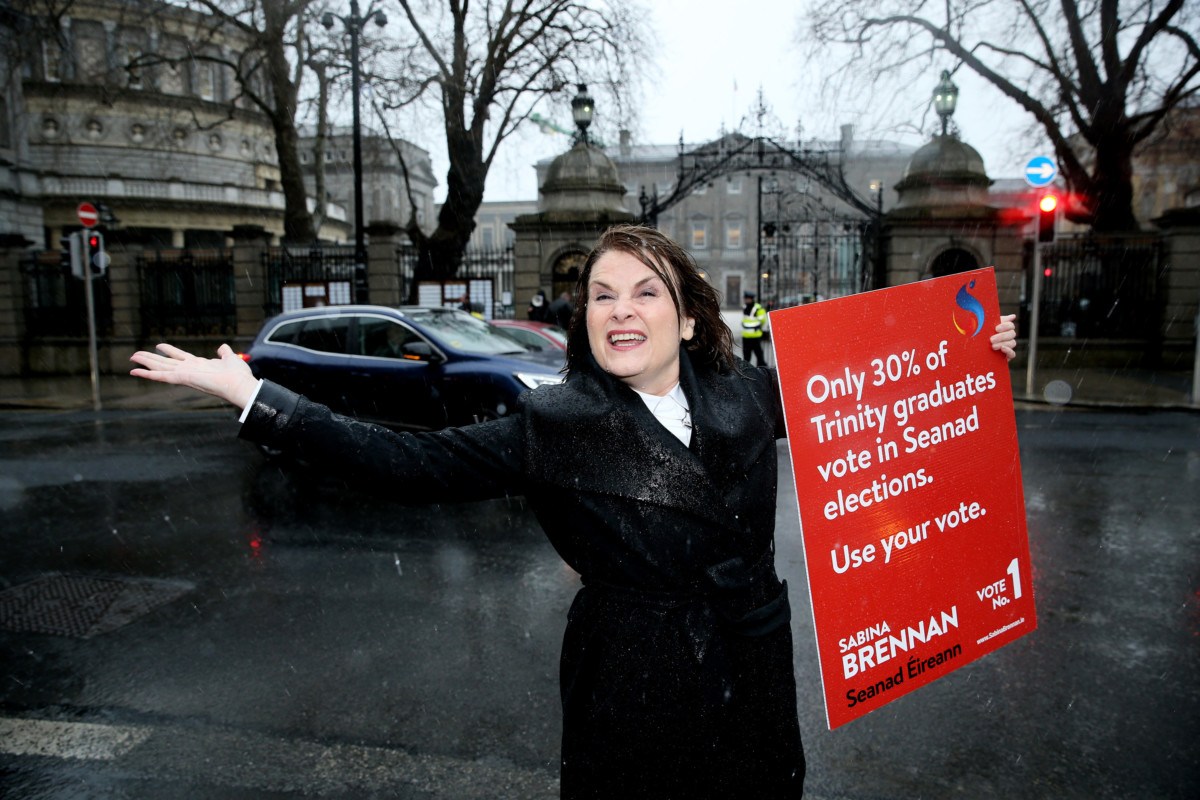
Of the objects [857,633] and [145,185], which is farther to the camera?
[145,185]

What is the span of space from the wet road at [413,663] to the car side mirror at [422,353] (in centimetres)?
171

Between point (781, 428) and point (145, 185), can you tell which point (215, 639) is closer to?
point (781, 428)

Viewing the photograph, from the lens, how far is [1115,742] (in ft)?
10.6

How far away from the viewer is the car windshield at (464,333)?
8508mm

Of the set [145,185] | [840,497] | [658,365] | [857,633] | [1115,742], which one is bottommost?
[1115,742]

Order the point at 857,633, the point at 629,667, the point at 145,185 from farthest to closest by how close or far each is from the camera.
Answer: the point at 145,185, the point at 857,633, the point at 629,667

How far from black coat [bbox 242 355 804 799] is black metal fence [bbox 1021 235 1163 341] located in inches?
789

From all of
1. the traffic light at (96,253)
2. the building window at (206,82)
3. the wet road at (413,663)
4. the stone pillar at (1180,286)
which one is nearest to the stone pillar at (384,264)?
the traffic light at (96,253)

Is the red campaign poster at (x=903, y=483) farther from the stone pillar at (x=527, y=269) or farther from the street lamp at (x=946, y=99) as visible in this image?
the street lamp at (x=946, y=99)

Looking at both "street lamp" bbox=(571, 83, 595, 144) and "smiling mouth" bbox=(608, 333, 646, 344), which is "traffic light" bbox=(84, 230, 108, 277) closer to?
"street lamp" bbox=(571, 83, 595, 144)

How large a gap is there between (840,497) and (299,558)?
4668 mm

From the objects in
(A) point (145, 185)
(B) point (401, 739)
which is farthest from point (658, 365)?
(A) point (145, 185)

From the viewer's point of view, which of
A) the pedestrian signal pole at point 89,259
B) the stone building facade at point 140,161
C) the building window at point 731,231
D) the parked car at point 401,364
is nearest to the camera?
the parked car at point 401,364

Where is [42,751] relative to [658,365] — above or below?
below
